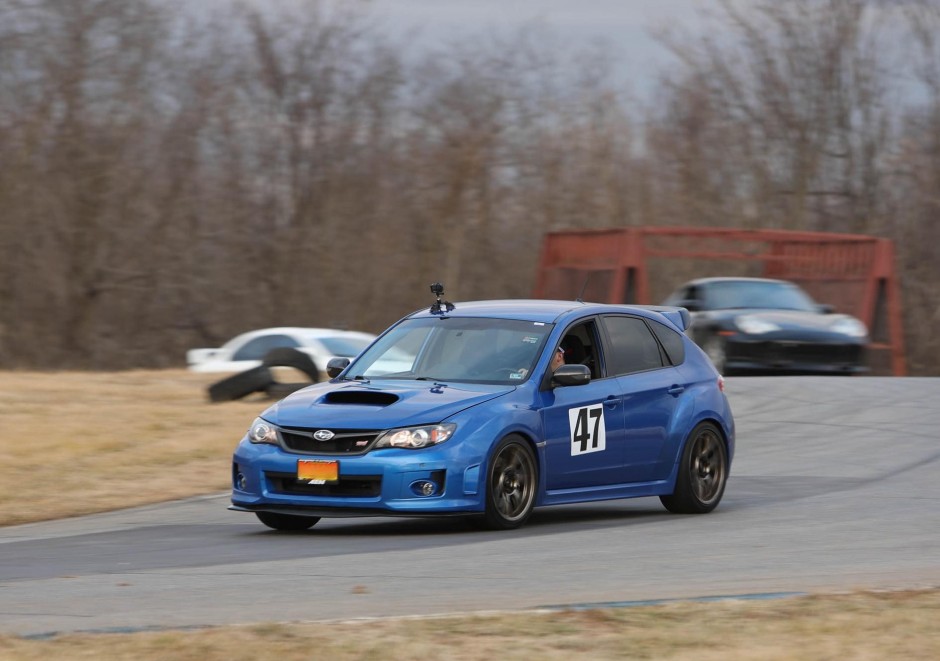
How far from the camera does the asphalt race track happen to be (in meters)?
7.43

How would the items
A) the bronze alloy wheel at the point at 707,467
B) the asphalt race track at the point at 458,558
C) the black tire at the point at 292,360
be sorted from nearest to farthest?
1. the asphalt race track at the point at 458,558
2. the bronze alloy wheel at the point at 707,467
3. the black tire at the point at 292,360

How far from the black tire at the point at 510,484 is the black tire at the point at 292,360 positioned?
9.81 meters

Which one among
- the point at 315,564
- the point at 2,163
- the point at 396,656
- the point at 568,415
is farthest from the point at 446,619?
the point at 2,163

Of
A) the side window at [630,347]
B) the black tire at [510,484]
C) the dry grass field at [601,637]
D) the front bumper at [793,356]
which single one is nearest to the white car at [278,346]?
the front bumper at [793,356]

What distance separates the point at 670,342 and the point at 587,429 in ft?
5.09

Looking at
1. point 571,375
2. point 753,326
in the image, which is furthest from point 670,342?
point 753,326

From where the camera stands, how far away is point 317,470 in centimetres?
1013

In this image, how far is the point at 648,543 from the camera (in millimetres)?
9922

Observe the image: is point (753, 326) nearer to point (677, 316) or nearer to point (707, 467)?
point (677, 316)

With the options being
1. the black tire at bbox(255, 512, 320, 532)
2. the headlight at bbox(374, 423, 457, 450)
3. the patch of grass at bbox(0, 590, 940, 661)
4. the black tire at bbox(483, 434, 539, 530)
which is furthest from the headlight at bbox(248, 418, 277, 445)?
the patch of grass at bbox(0, 590, 940, 661)

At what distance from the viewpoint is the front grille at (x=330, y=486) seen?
10.0m

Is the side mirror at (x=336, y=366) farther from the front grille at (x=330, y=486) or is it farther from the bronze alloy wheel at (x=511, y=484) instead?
the bronze alloy wheel at (x=511, y=484)

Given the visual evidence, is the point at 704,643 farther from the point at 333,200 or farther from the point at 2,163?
the point at 333,200

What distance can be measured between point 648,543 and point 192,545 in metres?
2.82
